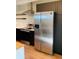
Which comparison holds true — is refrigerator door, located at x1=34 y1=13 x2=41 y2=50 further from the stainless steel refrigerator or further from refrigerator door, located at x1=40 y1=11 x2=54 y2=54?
refrigerator door, located at x1=40 y1=11 x2=54 y2=54

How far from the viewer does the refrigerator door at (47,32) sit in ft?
14.3

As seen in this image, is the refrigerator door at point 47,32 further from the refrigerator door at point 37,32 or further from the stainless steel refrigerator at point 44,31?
the refrigerator door at point 37,32

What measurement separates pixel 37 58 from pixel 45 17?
1599 millimetres

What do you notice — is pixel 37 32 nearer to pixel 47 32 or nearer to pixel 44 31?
pixel 44 31

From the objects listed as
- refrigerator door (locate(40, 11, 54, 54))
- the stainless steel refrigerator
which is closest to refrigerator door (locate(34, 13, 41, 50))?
the stainless steel refrigerator

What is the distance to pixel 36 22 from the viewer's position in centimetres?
496

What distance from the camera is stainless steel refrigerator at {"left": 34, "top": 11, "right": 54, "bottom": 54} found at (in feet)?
14.4

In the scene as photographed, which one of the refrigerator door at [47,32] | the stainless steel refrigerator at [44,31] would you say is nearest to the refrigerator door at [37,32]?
the stainless steel refrigerator at [44,31]
